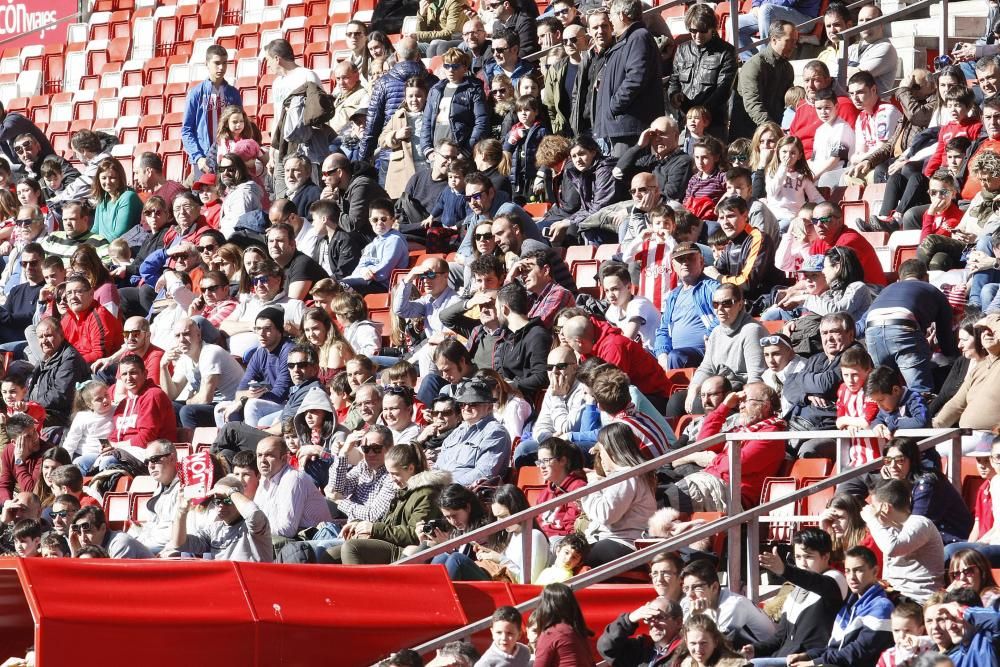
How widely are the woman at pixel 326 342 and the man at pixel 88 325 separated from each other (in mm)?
1725

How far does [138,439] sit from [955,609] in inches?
231

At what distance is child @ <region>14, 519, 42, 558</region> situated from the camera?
991cm

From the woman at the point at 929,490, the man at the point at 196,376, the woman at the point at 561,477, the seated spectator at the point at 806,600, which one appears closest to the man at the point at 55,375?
the man at the point at 196,376

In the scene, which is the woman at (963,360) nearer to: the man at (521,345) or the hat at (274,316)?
the man at (521,345)

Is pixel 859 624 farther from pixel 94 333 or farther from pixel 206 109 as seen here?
pixel 206 109

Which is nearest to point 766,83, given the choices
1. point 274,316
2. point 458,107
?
point 458,107

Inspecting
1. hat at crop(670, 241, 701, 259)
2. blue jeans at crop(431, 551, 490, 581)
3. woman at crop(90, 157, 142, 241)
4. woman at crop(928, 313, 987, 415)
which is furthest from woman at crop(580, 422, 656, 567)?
woman at crop(90, 157, 142, 241)

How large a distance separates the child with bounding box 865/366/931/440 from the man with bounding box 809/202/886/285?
1.76 meters

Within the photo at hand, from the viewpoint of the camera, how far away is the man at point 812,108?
1259 centimetres

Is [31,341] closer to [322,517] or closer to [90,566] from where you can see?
[322,517]

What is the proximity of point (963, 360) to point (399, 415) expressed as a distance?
2.84 m

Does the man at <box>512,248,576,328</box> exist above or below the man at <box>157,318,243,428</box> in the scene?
above

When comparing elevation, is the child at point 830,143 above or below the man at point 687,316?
above

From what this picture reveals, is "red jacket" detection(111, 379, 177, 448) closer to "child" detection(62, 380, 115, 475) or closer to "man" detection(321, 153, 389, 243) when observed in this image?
"child" detection(62, 380, 115, 475)
